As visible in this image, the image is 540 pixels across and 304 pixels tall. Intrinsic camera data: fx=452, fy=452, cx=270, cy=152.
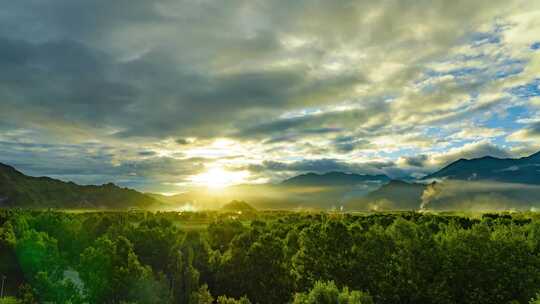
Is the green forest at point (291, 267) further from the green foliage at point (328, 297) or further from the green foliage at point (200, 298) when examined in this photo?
the green foliage at point (328, 297)

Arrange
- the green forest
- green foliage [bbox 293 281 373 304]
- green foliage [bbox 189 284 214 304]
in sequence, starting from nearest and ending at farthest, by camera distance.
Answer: green foliage [bbox 293 281 373 304]
green foliage [bbox 189 284 214 304]
the green forest

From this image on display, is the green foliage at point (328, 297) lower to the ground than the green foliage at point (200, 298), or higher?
higher

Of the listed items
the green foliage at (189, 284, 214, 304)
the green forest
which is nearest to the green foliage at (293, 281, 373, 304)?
the green forest

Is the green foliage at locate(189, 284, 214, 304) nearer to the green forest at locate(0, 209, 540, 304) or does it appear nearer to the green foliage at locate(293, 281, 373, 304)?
the green forest at locate(0, 209, 540, 304)

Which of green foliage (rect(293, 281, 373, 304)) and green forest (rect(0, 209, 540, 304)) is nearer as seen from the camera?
green foliage (rect(293, 281, 373, 304))

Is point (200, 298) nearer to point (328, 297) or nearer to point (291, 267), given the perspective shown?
point (328, 297)

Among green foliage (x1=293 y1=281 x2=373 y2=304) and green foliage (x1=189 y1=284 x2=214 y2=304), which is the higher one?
green foliage (x1=293 y1=281 x2=373 y2=304)

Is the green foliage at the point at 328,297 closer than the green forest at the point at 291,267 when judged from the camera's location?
Yes

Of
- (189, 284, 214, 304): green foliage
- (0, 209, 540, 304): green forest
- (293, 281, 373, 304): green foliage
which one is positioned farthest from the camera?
(0, 209, 540, 304): green forest

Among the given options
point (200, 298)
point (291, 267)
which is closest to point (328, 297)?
point (200, 298)

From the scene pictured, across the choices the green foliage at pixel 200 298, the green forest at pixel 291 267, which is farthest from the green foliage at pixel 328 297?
the green foliage at pixel 200 298

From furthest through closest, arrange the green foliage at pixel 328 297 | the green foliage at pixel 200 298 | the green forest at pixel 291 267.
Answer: the green forest at pixel 291 267 < the green foliage at pixel 200 298 < the green foliage at pixel 328 297

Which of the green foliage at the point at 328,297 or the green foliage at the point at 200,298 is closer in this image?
the green foliage at the point at 328,297

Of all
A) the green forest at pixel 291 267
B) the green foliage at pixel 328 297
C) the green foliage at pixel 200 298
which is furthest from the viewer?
the green forest at pixel 291 267
